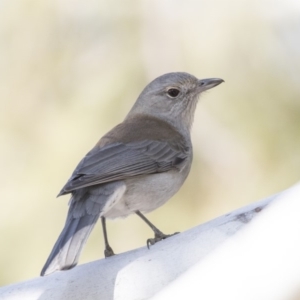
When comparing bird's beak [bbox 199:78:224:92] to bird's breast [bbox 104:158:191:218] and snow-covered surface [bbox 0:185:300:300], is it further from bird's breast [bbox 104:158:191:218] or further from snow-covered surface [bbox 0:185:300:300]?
snow-covered surface [bbox 0:185:300:300]

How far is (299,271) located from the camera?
5.52ft

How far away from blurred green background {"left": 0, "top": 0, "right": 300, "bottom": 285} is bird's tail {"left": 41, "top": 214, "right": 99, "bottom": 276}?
4.35 ft

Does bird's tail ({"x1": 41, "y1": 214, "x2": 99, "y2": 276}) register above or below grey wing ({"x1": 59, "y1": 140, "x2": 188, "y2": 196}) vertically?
below

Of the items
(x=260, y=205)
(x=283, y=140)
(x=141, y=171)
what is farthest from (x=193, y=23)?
(x=260, y=205)

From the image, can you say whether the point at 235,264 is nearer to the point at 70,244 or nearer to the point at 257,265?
the point at 257,265

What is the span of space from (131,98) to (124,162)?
155 centimetres

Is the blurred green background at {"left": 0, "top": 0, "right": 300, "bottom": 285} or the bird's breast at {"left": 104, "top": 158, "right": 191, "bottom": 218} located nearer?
the bird's breast at {"left": 104, "top": 158, "right": 191, "bottom": 218}

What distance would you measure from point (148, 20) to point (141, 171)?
6.34 ft

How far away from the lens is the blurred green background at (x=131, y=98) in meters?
5.04

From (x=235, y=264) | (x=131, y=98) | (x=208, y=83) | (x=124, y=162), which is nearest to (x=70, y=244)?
(x=124, y=162)

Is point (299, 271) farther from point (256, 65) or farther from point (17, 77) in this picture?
point (17, 77)

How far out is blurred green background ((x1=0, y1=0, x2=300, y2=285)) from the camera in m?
5.04

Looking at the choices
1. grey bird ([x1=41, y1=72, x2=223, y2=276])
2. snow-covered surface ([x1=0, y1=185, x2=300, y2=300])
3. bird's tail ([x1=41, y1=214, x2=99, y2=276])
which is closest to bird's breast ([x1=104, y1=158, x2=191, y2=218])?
grey bird ([x1=41, y1=72, x2=223, y2=276])

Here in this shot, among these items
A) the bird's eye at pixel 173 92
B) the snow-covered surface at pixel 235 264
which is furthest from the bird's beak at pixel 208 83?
the snow-covered surface at pixel 235 264
